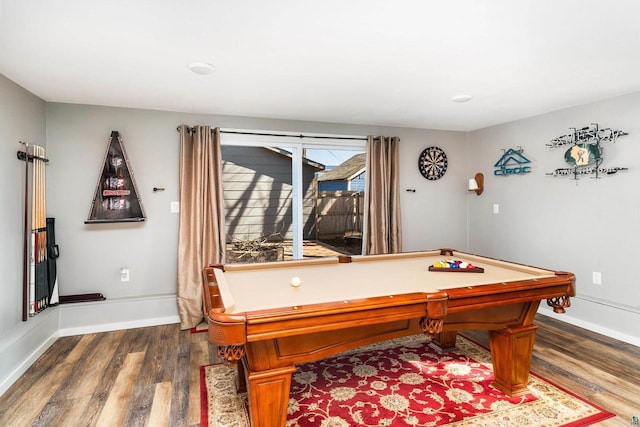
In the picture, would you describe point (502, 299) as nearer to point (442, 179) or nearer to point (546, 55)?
point (546, 55)

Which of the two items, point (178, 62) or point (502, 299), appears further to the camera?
point (178, 62)

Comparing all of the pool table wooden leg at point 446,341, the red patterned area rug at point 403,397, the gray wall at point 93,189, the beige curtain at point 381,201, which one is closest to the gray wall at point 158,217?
the gray wall at point 93,189

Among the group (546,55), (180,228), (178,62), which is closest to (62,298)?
(180,228)

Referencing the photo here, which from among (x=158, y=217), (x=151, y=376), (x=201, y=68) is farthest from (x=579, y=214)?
(x=158, y=217)

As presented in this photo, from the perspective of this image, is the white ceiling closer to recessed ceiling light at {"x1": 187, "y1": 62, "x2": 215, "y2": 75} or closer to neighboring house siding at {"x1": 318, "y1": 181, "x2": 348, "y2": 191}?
recessed ceiling light at {"x1": 187, "y1": 62, "x2": 215, "y2": 75}

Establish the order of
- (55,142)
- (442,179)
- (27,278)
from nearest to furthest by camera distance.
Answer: (27,278) < (55,142) < (442,179)

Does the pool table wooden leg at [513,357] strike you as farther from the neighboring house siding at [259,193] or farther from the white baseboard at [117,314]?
the white baseboard at [117,314]

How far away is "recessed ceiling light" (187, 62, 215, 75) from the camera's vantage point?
94.6 inches

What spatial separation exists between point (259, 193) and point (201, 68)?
1.86m

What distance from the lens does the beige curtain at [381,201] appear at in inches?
171

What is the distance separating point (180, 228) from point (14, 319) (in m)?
1.47

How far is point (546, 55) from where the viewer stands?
2.29 meters

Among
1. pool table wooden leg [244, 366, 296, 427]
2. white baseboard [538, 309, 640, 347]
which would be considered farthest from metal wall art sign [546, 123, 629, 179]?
pool table wooden leg [244, 366, 296, 427]

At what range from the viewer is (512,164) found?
4258mm
